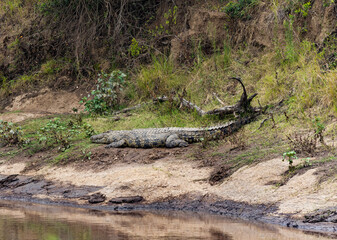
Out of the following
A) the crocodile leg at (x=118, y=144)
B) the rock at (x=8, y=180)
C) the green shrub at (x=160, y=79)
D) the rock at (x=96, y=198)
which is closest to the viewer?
the rock at (x=96, y=198)

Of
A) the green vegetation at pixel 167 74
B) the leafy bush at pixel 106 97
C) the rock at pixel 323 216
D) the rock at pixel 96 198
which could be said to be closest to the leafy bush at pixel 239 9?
the green vegetation at pixel 167 74

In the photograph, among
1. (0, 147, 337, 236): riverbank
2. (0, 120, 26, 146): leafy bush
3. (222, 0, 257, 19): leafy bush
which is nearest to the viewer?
(0, 147, 337, 236): riverbank

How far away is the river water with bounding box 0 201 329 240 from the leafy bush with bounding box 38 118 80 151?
109 inches

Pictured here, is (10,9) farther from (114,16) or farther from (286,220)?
(286,220)

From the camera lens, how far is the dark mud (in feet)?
16.3

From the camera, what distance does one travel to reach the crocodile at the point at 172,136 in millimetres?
8328

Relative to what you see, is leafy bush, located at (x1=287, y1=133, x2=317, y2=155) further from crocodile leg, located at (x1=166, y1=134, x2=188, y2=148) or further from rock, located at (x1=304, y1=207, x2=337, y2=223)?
crocodile leg, located at (x1=166, y1=134, x2=188, y2=148)

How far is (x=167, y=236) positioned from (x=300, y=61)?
19.6 ft

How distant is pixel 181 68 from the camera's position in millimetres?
12195

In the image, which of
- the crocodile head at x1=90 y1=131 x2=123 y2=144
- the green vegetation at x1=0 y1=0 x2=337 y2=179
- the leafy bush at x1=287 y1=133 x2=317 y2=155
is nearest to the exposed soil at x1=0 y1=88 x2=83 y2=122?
the green vegetation at x1=0 y1=0 x2=337 y2=179

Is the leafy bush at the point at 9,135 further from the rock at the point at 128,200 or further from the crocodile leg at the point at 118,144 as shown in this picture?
the rock at the point at 128,200

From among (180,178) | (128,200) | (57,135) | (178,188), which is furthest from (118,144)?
(178,188)

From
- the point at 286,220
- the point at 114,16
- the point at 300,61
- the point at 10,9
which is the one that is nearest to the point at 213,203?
the point at 286,220

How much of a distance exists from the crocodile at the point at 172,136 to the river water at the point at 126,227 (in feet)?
8.13
